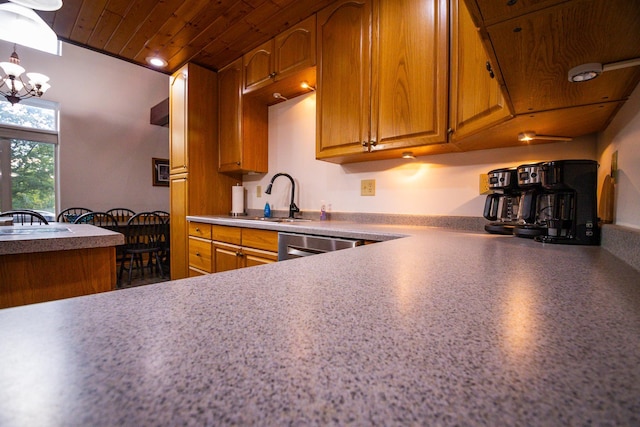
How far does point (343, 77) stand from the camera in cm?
179

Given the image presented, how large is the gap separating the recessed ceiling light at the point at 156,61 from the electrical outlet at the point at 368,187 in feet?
7.03

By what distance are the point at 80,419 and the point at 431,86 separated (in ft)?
5.24

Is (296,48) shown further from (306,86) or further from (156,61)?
(156,61)

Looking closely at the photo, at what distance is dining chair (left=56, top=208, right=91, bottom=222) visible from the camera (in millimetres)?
3819

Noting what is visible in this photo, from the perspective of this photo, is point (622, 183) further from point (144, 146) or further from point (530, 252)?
point (144, 146)

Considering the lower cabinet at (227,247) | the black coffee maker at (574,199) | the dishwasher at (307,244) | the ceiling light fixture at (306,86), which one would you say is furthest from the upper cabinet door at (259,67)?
the black coffee maker at (574,199)

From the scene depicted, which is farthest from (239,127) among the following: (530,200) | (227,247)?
(530,200)

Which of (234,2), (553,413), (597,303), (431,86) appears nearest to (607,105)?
(431,86)

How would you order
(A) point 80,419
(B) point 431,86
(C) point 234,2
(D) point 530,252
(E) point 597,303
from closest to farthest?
(A) point 80,419, (E) point 597,303, (D) point 530,252, (B) point 431,86, (C) point 234,2

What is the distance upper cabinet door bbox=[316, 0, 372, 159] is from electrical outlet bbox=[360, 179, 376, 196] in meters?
0.33

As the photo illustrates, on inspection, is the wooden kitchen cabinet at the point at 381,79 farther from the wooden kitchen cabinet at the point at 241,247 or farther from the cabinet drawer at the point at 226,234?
the cabinet drawer at the point at 226,234

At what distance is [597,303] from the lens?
41 cm

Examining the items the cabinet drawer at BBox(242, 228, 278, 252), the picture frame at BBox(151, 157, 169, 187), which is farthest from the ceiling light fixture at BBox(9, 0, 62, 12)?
the picture frame at BBox(151, 157, 169, 187)

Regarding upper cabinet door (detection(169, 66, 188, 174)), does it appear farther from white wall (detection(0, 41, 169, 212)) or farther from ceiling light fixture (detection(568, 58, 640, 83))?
ceiling light fixture (detection(568, 58, 640, 83))
